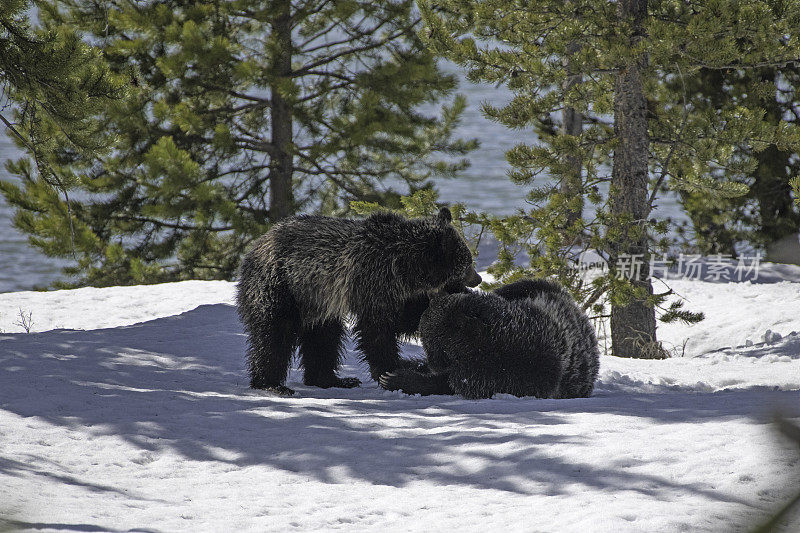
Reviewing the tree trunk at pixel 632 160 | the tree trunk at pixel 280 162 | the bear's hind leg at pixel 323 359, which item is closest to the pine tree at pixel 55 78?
the bear's hind leg at pixel 323 359

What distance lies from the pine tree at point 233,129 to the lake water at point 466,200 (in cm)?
146

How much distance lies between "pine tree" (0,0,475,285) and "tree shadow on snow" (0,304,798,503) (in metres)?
7.67

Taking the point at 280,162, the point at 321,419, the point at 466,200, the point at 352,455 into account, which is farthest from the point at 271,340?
the point at 466,200

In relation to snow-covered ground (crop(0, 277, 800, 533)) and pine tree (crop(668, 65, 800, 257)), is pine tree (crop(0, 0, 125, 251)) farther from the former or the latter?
pine tree (crop(668, 65, 800, 257))

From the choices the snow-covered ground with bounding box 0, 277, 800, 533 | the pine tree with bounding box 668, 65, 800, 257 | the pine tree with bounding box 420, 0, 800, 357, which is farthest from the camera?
the pine tree with bounding box 668, 65, 800, 257

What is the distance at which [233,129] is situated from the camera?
605 inches

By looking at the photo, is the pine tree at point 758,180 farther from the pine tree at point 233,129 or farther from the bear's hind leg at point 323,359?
the bear's hind leg at point 323,359

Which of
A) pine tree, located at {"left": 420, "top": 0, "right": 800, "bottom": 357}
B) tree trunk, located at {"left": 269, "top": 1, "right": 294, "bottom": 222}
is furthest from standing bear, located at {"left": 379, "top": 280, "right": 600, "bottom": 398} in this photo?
tree trunk, located at {"left": 269, "top": 1, "right": 294, "bottom": 222}

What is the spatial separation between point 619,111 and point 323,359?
484 centimetres

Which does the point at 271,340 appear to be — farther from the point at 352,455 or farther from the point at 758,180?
the point at 758,180

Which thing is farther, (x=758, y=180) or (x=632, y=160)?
(x=758, y=180)

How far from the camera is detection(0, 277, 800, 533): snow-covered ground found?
3.24 meters

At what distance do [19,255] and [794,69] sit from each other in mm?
24488

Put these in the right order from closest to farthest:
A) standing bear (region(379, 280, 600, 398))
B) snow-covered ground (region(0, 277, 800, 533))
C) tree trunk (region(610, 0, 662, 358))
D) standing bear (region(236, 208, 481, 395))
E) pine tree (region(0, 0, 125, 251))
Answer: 1. snow-covered ground (region(0, 277, 800, 533))
2. standing bear (region(379, 280, 600, 398))
3. standing bear (region(236, 208, 481, 395))
4. pine tree (region(0, 0, 125, 251))
5. tree trunk (region(610, 0, 662, 358))
